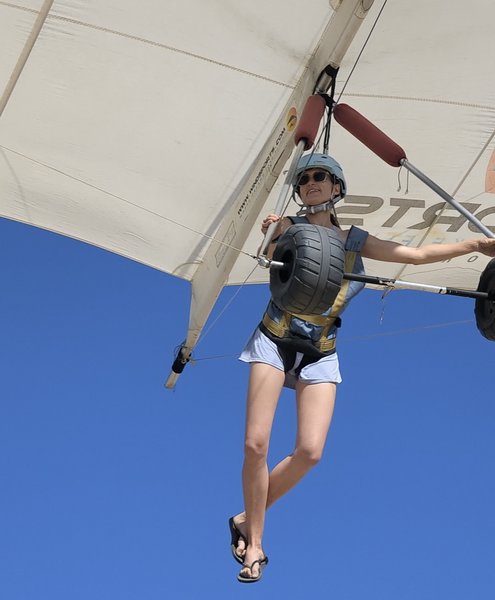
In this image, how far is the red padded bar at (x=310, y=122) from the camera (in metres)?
5.37

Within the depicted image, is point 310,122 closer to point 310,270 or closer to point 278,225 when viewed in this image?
point 278,225

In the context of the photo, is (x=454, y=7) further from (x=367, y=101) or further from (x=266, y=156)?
(x=266, y=156)

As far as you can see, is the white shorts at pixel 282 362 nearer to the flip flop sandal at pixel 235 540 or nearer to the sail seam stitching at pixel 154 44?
the flip flop sandal at pixel 235 540

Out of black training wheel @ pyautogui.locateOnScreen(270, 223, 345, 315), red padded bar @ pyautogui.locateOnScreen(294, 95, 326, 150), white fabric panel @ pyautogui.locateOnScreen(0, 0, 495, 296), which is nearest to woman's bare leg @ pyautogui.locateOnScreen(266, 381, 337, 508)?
black training wheel @ pyautogui.locateOnScreen(270, 223, 345, 315)

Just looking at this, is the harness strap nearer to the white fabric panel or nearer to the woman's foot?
the woman's foot

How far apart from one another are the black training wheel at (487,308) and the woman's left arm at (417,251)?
11 cm

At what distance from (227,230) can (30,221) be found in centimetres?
200

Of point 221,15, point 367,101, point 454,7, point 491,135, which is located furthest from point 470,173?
point 221,15

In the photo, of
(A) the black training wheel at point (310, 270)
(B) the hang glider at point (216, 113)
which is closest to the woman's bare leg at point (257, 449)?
(A) the black training wheel at point (310, 270)

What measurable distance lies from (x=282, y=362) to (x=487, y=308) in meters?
1.18

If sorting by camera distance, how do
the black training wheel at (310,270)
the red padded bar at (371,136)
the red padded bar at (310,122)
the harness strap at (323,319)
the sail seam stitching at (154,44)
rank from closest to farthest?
1. the black training wheel at (310,270)
2. the harness strap at (323,319)
3. the red padded bar at (310,122)
4. the red padded bar at (371,136)
5. the sail seam stitching at (154,44)

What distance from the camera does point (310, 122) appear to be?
5.46 meters

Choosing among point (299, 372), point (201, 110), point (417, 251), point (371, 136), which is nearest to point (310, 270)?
point (299, 372)

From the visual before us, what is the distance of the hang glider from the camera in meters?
6.66
